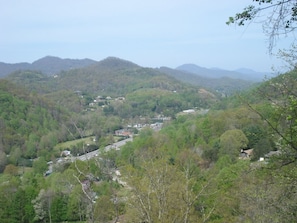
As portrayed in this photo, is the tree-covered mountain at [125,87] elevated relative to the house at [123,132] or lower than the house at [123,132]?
elevated

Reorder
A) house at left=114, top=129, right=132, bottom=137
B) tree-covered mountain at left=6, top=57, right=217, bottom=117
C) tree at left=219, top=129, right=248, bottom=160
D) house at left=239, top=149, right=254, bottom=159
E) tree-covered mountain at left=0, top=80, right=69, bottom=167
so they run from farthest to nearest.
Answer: tree-covered mountain at left=6, top=57, right=217, bottom=117
house at left=114, top=129, right=132, bottom=137
tree-covered mountain at left=0, top=80, right=69, bottom=167
house at left=239, top=149, right=254, bottom=159
tree at left=219, top=129, right=248, bottom=160

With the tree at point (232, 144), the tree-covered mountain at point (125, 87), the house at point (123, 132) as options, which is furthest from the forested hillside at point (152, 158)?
the tree-covered mountain at point (125, 87)

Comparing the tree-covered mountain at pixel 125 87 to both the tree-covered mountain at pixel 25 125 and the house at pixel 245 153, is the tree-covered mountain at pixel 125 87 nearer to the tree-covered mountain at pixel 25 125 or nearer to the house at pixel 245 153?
the tree-covered mountain at pixel 25 125

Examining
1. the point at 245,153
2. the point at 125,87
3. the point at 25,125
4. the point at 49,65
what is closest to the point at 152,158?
the point at 245,153

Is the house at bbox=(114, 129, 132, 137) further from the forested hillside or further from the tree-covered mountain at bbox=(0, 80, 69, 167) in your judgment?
the tree-covered mountain at bbox=(0, 80, 69, 167)

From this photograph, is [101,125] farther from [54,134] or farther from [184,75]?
[184,75]

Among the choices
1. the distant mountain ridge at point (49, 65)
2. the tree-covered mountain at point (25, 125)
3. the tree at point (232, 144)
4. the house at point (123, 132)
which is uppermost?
the distant mountain ridge at point (49, 65)

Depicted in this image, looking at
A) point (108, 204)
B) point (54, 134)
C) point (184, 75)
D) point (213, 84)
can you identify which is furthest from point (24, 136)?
point (184, 75)

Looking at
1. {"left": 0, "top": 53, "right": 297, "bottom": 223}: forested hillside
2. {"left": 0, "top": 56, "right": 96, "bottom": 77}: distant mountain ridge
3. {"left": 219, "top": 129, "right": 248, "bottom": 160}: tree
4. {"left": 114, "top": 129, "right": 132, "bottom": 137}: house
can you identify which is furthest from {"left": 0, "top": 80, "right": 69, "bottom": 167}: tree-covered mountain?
{"left": 0, "top": 56, "right": 96, "bottom": 77}: distant mountain ridge
